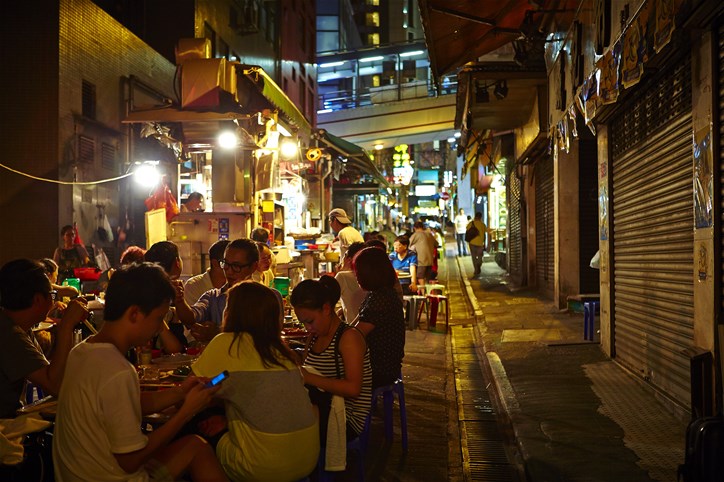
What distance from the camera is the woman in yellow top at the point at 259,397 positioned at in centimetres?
378

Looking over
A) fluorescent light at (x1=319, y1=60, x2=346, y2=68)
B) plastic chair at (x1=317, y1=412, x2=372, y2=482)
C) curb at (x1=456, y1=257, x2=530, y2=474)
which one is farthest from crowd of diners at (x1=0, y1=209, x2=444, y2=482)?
fluorescent light at (x1=319, y1=60, x2=346, y2=68)

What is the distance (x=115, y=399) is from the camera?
3131 mm

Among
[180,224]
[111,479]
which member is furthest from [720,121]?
[180,224]

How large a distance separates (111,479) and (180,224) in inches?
387

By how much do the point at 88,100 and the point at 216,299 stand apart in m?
9.72

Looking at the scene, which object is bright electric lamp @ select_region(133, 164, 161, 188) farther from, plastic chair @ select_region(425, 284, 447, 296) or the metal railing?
the metal railing

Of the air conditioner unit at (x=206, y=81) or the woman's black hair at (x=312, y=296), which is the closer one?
the woman's black hair at (x=312, y=296)

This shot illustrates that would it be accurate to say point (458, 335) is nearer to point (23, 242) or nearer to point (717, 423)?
point (23, 242)

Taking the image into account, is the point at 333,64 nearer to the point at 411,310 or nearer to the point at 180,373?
the point at 411,310

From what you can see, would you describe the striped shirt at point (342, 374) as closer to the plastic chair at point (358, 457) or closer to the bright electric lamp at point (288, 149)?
the plastic chair at point (358, 457)

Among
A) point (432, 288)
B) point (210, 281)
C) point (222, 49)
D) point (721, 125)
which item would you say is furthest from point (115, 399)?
point (222, 49)

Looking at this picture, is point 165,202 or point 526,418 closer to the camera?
point 526,418

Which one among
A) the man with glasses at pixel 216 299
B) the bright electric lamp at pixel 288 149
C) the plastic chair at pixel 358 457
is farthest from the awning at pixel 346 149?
the plastic chair at pixel 358 457

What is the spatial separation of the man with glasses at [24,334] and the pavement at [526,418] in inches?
101
